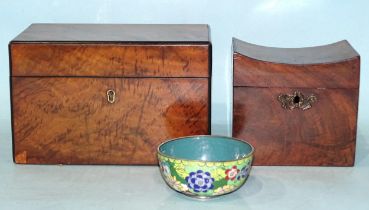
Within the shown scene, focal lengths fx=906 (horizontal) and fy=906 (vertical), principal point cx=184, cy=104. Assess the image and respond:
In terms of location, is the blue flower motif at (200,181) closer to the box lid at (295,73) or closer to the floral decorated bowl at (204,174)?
the floral decorated bowl at (204,174)

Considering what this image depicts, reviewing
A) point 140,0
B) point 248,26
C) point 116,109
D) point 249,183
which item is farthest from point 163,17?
point 249,183

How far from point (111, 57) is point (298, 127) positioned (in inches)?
13.0

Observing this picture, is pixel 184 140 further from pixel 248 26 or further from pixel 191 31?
pixel 248 26

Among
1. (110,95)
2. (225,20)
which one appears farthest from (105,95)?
(225,20)

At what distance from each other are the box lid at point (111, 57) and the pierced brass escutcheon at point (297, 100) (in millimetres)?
133

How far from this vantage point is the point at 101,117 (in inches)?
59.6

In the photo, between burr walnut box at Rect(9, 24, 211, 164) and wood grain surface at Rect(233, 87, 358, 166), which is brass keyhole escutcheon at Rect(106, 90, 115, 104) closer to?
burr walnut box at Rect(9, 24, 211, 164)

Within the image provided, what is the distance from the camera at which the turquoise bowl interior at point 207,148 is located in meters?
1.47

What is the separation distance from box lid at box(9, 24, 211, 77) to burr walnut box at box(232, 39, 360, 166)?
0.25 ft

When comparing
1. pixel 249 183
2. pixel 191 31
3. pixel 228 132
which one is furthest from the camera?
pixel 228 132

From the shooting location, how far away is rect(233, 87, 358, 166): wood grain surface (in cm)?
150

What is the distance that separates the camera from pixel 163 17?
179 cm

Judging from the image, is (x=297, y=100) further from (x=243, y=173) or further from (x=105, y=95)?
(x=105, y=95)

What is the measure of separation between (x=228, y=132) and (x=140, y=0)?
312 mm
